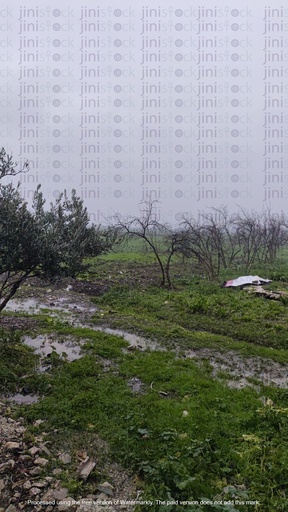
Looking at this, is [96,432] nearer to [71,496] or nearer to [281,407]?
[71,496]

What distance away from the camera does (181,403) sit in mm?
5625

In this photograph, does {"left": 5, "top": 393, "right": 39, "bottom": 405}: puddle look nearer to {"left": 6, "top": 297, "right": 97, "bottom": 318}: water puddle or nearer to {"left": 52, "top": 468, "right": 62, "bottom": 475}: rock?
{"left": 52, "top": 468, "right": 62, "bottom": 475}: rock

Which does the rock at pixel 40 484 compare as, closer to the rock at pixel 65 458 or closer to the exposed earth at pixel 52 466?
the exposed earth at pixel 52 466

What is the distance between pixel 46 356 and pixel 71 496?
4.29 metres

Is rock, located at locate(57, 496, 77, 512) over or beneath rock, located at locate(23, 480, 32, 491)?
beneath

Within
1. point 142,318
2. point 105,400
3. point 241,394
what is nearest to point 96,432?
point 105,400

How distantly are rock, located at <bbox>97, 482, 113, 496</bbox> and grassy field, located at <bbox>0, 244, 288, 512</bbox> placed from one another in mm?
291

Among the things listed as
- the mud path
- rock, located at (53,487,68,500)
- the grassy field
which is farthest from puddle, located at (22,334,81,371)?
rock, located at (53,487,68,500)

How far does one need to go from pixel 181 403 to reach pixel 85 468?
6.91 feet

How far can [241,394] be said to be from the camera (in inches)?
236

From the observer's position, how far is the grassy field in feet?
12.7

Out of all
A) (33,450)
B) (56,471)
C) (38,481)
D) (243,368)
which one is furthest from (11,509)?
(243,368)

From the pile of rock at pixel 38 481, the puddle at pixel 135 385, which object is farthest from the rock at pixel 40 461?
the puddle at pixel 135 385

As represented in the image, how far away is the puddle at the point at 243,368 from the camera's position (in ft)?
22.4
